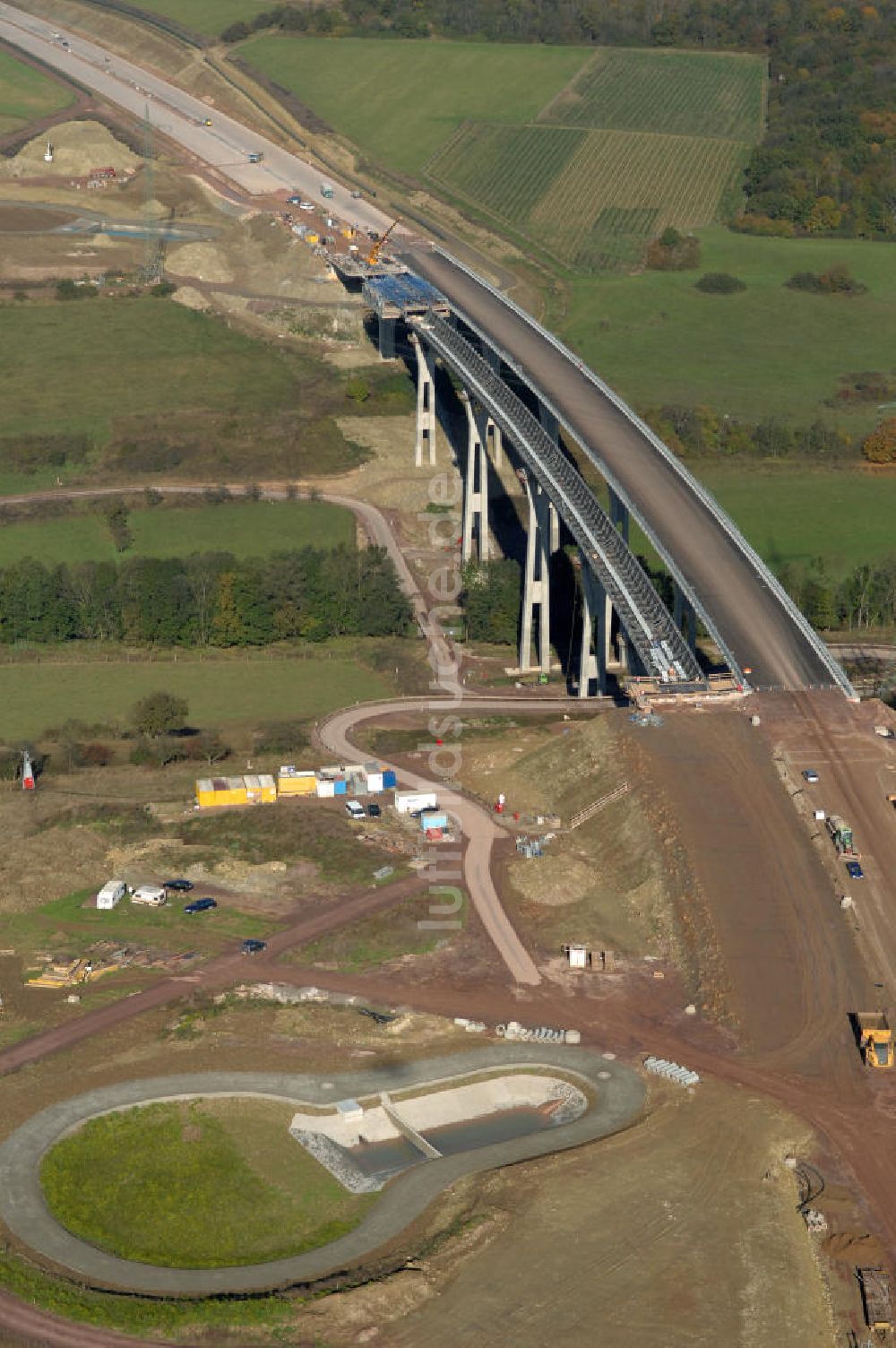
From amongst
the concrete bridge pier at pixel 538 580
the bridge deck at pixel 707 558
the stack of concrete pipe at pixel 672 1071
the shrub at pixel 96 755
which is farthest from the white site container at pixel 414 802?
the stack of concrete pipe at pixel 672 1071

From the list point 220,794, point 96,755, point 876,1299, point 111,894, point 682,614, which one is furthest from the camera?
point 682,614

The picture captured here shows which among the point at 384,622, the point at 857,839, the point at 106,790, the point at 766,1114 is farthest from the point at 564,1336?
the point at 384,622

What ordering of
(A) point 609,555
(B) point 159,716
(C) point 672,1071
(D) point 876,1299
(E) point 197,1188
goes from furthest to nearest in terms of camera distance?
(A) point 609,555, (B) point 159,716, (C) point 672,1071, (E) point 197,1188, (D) point 876,1299

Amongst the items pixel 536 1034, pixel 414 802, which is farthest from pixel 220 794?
pixel 536 1034

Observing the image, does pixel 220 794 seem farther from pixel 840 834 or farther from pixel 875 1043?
pixel 875 1043

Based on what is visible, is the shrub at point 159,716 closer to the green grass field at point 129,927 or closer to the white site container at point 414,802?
the white site container at point 414,802

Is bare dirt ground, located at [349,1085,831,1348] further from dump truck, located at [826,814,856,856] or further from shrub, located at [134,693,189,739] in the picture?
shrub, located at [134,693,189,739]

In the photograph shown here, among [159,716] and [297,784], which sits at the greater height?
[159,716]
